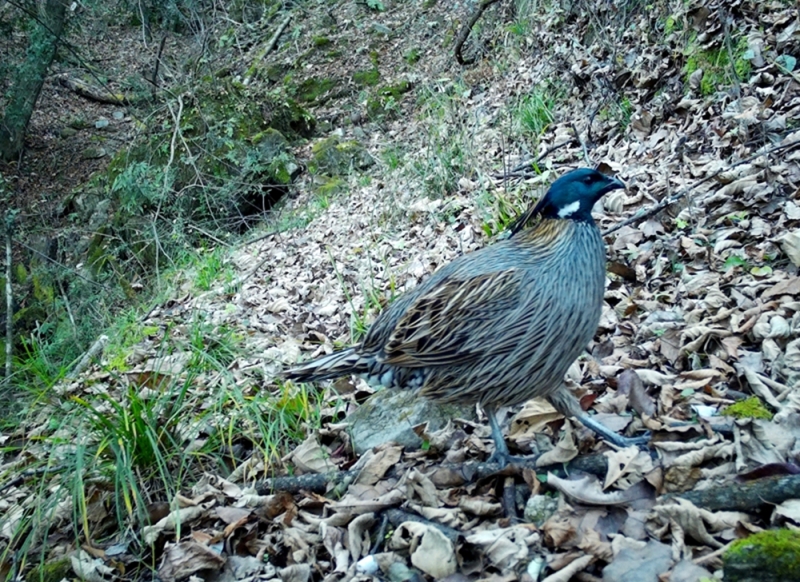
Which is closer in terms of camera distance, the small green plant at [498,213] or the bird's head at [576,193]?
the bird's head at [576,193]

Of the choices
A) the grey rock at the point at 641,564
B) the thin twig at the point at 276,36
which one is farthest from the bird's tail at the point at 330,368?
the thin twig at the point at 276,36

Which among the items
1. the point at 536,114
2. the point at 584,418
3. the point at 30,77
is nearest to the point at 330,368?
the point at 584,418

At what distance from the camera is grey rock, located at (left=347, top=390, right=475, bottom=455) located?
3.68m

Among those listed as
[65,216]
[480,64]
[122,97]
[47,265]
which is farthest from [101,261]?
[122,97]

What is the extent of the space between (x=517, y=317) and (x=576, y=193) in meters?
0.67

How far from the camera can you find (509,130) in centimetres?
721

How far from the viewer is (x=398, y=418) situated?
3.81 m

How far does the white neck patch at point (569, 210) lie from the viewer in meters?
3.14

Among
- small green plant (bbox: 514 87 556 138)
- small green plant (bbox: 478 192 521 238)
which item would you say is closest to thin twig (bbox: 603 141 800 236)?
small green plant (bbox: 478 192 521 238)

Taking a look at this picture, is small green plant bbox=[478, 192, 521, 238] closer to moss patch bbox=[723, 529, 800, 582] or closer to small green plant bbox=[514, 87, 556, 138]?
small green plant bbox=[514, 87, 556, 138]

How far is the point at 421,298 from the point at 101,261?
8.77 meters

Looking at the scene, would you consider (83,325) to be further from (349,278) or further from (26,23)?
(26,23)

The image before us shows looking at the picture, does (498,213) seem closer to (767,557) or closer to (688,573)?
(688,573)

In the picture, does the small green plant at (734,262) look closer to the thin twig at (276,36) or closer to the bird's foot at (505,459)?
the bird's foot at (505,459)
